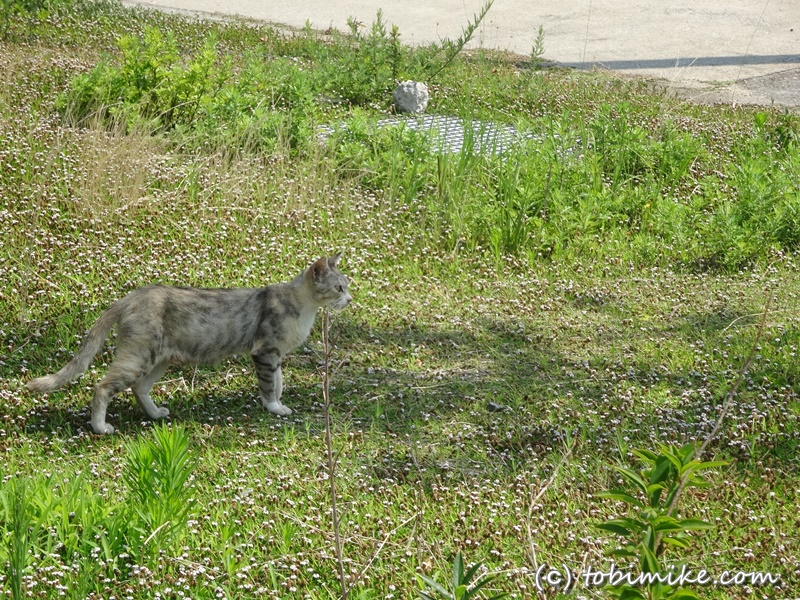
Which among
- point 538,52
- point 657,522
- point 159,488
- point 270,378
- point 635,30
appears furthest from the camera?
point 635,30

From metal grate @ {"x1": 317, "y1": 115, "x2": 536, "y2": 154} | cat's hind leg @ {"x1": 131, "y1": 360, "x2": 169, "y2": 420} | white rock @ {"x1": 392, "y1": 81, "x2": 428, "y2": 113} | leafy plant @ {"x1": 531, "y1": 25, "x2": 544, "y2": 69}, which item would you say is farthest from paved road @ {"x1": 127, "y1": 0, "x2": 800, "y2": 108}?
cat's hind leg @ {"x1": 131, "y1": 360, "x2": 169, "y2": 420}

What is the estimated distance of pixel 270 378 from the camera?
20.7ft

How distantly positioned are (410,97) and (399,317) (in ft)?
14.7

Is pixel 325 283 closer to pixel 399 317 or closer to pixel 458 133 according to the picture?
pixel 399 317

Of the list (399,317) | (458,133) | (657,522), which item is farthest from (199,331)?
(458,133)

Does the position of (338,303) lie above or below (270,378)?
above

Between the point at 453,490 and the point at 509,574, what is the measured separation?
86 centimetres

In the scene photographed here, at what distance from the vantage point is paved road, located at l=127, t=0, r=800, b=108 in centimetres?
1375

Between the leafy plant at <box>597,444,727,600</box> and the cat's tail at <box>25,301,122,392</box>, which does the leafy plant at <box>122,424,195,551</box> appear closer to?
the cat's tail at <box>25,301,122,392</box>

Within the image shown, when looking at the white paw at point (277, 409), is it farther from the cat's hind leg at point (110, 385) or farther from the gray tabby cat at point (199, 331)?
the cat's hind leg at point (110, 385)

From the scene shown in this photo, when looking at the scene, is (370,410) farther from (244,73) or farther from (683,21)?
(683,21)

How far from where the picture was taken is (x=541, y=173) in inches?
358

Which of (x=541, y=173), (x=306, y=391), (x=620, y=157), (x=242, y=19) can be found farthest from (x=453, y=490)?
(x=242, y=19)

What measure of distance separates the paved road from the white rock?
351cm
